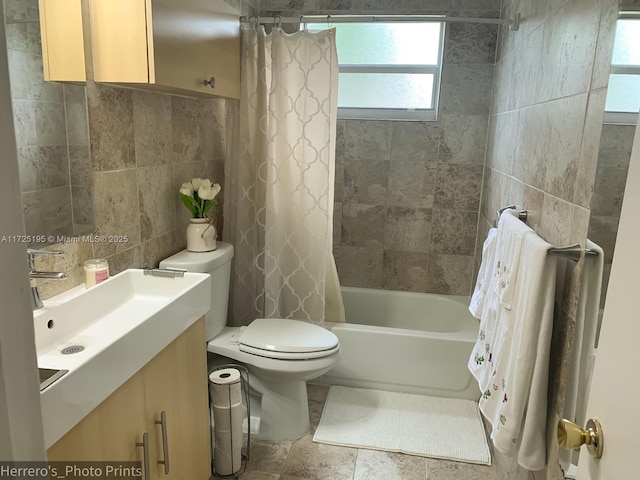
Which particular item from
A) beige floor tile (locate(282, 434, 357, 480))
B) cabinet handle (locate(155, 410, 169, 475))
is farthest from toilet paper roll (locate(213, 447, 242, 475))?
cabinet handle (locate(155, 410, 169, 475))

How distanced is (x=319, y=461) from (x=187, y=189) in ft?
4.37

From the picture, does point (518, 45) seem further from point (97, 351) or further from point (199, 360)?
point (97, 351)

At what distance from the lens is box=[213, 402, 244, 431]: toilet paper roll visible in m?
1.99

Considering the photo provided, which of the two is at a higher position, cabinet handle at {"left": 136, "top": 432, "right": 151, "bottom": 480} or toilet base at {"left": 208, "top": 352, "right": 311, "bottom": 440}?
cabinet handle at {"left": 136, "top": 432, "right": 151, "bottom": 480}

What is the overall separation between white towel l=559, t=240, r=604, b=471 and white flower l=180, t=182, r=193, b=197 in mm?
1628

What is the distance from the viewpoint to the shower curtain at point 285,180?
94.8 inches

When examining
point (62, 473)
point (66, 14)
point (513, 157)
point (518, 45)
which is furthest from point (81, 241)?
point (518, 45)

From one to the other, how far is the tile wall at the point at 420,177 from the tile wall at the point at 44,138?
1.72 meters

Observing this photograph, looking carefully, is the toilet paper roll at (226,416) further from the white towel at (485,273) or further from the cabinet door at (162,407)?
the white towel at (485,273)

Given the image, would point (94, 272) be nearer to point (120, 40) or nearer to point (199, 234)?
point (199, 234)

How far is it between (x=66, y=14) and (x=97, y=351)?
105 centimetres

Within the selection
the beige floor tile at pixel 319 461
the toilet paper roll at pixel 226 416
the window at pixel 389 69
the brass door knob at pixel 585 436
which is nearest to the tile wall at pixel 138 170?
the toilet paper roll at pixel 226 416

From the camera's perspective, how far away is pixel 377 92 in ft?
10.00

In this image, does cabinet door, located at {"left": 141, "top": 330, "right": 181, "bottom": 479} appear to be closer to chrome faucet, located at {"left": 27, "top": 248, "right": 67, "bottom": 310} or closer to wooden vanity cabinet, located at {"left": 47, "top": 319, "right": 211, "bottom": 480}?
wooden vanity cabinet, located at {"left": 47, "top": 319, "right": 211, "bottom": 480}
